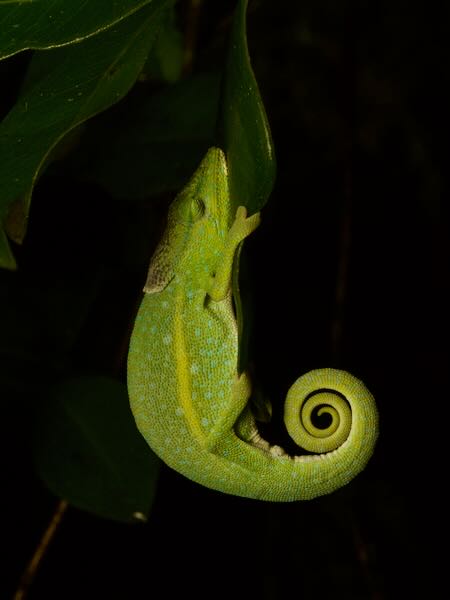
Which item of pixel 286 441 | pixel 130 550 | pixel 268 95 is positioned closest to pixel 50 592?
pixel 130 550

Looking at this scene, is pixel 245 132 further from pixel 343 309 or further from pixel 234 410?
pixel 343 309

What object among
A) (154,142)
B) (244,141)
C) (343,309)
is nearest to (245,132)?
(244,141)

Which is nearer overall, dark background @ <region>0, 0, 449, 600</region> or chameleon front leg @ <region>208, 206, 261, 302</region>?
chameleon front leg @ <region>208, 206, 261, 302</region>

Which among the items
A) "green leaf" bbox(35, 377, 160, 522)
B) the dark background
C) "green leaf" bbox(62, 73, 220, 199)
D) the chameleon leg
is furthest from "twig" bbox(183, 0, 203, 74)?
the chameleon leg

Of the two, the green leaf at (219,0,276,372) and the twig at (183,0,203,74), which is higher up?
the green leaf at (219,0,276,372)

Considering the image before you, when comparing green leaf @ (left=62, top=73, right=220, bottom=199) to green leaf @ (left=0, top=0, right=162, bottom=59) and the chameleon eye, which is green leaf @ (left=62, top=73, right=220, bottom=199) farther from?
green leaf @ (left=0, top=0, right=162, bottom=59)

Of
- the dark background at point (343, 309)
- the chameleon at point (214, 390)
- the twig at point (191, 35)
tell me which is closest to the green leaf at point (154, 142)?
the chameleon at point (214, 390)

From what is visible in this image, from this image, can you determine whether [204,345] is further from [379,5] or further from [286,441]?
[379,5]
